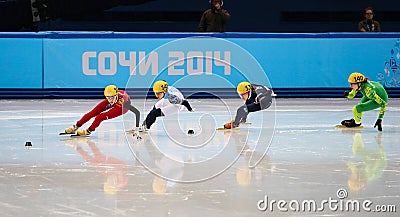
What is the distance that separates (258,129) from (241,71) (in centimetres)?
500

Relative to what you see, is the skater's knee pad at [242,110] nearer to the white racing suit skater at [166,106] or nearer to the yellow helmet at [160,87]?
the white racing suit skater at [166,106]

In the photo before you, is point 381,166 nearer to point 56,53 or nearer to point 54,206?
point 54,206

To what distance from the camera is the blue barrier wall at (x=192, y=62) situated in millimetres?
15430

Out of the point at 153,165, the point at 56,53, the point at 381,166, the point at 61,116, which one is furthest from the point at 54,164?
the point at 56,53

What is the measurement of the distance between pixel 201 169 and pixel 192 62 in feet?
28.5

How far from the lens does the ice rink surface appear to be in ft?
17.7

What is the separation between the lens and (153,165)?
289 inches

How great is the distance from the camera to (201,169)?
708cm

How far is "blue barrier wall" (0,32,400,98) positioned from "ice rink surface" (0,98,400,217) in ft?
11.6

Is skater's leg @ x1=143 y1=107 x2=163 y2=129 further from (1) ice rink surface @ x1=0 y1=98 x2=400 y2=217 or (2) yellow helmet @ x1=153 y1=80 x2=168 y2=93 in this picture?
(2) yellow helmet @ x1=153 y1=80 x2=168 y2=93

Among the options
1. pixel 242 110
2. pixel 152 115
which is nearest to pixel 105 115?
pixel 152 115

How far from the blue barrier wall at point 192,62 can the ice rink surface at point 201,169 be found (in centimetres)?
352
